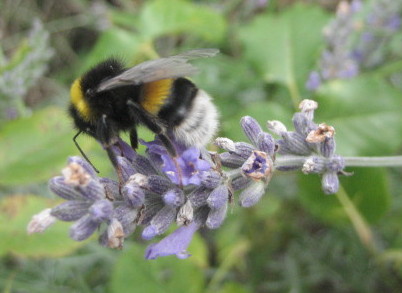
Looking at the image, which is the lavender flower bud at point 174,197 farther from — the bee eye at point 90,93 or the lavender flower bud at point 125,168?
the bee eye at point 90,93

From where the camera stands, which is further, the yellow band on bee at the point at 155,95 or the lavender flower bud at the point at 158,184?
the yellow band on bee at the point at 155,95

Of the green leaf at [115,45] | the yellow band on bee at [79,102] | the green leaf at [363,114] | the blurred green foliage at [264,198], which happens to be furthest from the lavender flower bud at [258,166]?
the green leaf at [115,45]

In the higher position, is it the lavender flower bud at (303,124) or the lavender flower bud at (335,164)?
the lavender flower bud at (303,124)

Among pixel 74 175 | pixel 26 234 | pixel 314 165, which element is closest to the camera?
pixel 74 175

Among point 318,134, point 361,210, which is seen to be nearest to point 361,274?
point 361,210

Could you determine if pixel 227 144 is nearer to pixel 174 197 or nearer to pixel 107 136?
pixel 174 197

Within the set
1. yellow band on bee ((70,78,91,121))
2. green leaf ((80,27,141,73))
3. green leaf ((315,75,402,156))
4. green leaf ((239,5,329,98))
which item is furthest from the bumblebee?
green leaf ((80,27,141,73))

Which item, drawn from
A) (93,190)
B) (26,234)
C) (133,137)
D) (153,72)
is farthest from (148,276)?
(153,72)
